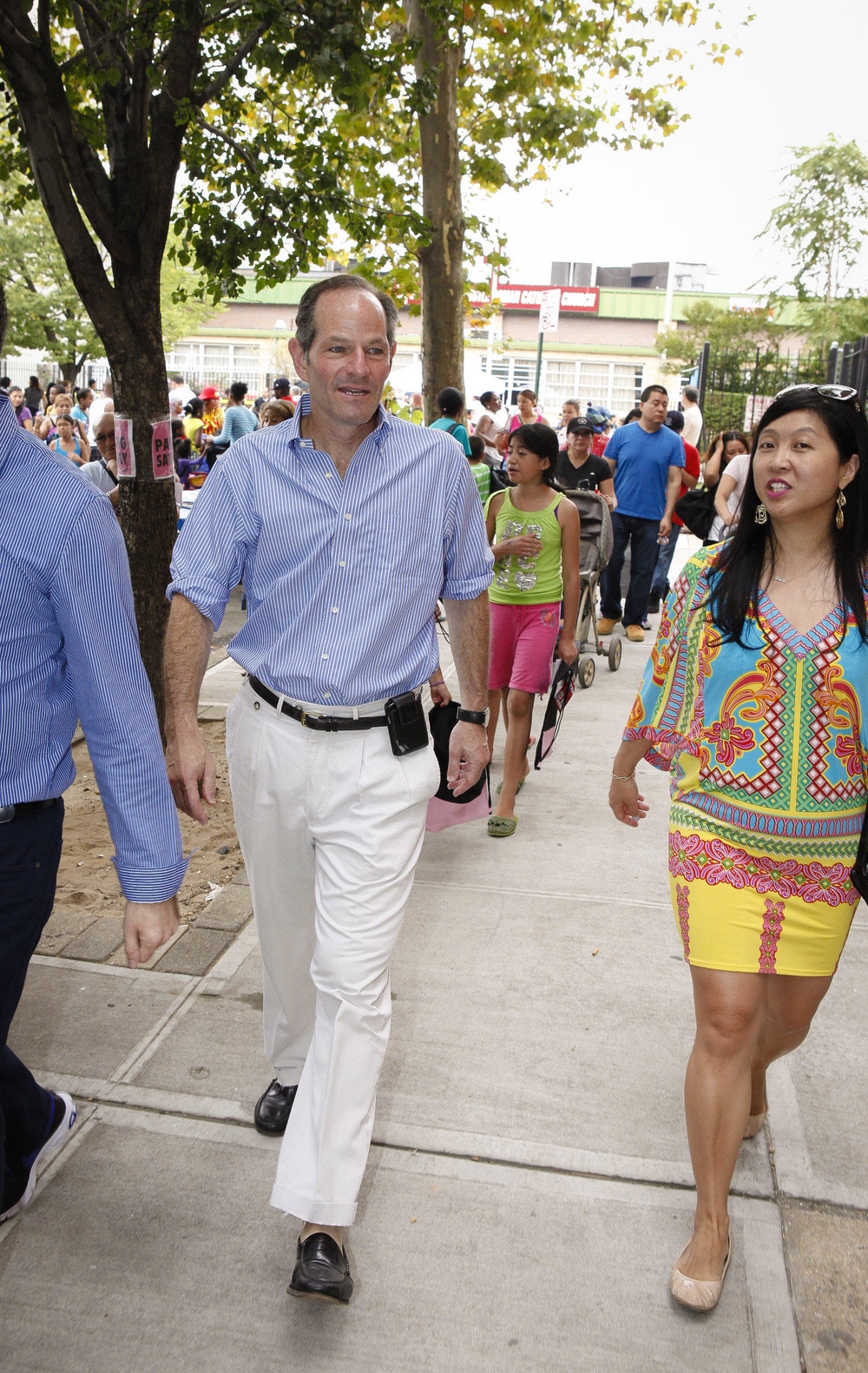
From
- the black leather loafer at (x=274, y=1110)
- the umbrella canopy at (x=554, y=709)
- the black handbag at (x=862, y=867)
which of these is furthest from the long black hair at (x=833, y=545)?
the umbrella canopy at (x=554, y=709)

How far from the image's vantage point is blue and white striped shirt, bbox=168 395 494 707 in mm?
2744

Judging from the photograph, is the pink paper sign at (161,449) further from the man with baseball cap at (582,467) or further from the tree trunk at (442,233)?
the tree trunk at (442,233)

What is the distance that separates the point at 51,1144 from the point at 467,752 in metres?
1.47

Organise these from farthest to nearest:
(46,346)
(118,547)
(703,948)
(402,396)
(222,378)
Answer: (222,378), (46,346), (402,396), (703,948), (118,547)

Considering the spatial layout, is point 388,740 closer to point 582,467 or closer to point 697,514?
point 697,514

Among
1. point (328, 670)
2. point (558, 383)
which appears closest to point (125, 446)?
point (328, 670)

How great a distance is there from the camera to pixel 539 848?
18.1ft

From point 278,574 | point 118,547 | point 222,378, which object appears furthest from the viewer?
point 222,378

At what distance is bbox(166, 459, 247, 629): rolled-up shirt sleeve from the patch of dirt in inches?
72.3

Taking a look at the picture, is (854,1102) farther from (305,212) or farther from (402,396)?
(402,396)

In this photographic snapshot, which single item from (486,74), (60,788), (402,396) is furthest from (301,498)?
(402,396)

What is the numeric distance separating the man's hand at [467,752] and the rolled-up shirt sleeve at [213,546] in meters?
0.85

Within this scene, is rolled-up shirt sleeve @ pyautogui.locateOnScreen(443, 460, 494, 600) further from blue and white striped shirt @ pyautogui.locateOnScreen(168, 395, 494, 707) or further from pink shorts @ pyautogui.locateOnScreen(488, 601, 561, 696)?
pink shorts @ pyautogui.locateOnScreen(488, 601, 561, 696)

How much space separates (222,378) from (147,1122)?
231 feet
